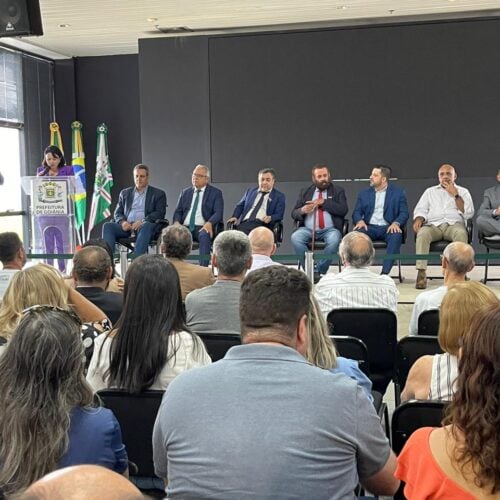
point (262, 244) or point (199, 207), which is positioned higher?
point (199, 207)

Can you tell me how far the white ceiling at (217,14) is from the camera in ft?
28.8

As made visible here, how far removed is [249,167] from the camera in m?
10.4

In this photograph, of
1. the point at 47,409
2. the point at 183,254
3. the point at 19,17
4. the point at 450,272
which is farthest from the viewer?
the point at 19,17

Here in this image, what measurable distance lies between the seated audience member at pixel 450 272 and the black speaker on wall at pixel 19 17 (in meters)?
3.83

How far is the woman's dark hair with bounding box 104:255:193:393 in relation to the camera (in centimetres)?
247

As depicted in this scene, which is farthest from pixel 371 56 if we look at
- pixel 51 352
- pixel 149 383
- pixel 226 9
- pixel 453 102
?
pixel 51 352

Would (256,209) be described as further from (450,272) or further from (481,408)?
(481,408)

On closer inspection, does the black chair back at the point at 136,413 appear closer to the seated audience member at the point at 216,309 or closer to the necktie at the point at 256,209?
the seated audience member at the point at 216,309

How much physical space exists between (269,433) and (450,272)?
8.57 feet

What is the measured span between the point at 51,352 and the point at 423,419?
40.6 inches

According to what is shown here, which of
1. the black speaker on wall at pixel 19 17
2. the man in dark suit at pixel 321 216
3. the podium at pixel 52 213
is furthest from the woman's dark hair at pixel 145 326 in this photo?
the podium at pixel 52 213

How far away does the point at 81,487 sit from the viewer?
24.6 inches

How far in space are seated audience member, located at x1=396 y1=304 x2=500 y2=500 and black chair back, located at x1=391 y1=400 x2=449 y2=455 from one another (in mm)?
553

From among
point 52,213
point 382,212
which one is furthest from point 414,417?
point 52,213
